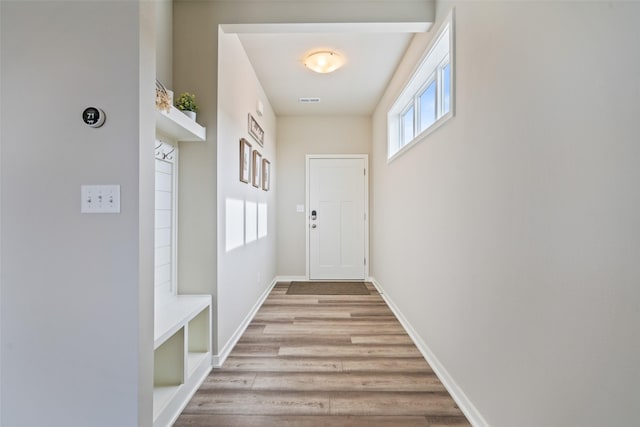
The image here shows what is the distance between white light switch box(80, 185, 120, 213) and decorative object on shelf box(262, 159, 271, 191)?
2.69 meters

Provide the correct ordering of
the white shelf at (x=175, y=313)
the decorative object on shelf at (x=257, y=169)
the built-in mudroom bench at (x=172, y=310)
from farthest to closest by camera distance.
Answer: the decorative object on shelf at (x=257, y=169), the built-in mudroom bench at (x=172, y=310), the white shelf at (x=175, y=313)

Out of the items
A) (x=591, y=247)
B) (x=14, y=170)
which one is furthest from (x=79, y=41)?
(x=591, y=247)

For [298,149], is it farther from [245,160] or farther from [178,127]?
[178,127]

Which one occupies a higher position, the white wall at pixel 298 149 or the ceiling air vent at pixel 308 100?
the ceiling air vent at pixel 308 100

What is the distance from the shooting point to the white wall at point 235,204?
235 centimetres

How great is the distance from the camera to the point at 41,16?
1263 millimetres

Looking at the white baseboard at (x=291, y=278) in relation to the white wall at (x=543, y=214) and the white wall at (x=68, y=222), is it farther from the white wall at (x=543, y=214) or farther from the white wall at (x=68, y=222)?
the white wall at (x=68, y=222)

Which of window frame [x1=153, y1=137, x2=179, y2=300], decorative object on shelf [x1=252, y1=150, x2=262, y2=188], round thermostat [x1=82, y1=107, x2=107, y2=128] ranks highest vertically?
decorative object on shelf [x1=252, y1=150, x2=262, y2=188]

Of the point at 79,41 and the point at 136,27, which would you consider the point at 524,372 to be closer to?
the point at 136,27

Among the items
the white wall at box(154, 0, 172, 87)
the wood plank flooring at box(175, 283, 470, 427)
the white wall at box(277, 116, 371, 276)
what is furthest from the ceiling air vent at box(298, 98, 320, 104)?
the wood plank flooring at box(175, 283, 470, 427)

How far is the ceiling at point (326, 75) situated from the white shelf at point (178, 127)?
36.0 inches

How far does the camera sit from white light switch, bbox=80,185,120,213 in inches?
49.3

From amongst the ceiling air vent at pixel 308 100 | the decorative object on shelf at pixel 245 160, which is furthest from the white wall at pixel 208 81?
the ceiling air vent at pixel 308 100

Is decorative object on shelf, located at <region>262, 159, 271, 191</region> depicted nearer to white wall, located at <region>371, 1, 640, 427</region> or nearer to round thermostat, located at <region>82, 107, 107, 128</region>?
white wall, located at <region>371, 1, 640, 427</region>
